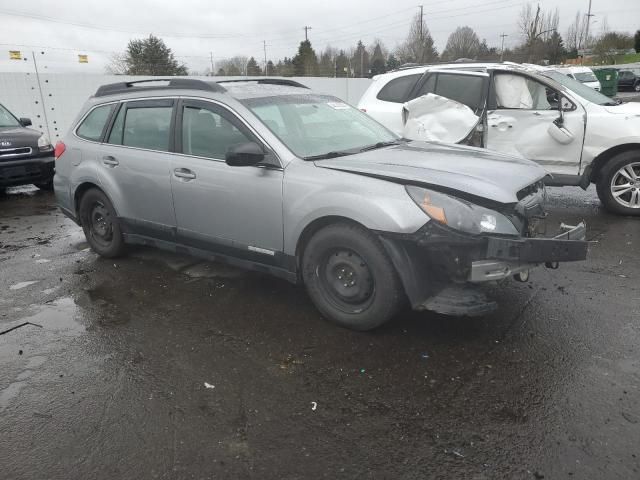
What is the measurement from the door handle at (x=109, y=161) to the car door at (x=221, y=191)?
92 centimetres

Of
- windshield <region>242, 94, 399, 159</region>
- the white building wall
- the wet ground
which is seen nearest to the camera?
the wet ground

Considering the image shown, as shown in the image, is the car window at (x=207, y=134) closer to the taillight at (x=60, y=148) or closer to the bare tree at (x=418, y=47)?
the taillight at (x=60, y=148)

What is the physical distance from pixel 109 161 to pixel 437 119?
4.32 meters

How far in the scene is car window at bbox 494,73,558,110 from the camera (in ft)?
22.4

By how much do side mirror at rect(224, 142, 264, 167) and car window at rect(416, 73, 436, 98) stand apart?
435cm

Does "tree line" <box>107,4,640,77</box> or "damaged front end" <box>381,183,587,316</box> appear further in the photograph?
"tree line" <box>107,4,640,77</box>

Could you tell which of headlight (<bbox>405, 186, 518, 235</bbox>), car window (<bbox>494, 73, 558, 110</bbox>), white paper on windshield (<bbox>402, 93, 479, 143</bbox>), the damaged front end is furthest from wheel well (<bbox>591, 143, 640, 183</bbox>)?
headlight (<bbox>405, 186, 518, 235</bbox>)

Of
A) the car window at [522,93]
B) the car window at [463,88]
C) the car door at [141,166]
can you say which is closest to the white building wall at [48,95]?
the car window at [463,88]

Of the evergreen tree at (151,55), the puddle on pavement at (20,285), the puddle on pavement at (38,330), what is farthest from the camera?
the evergreen tree at (151,55)

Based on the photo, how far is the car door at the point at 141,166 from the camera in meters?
4.75

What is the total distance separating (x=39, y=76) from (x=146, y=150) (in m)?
14.3

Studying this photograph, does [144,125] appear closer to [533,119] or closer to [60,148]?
[60,148]

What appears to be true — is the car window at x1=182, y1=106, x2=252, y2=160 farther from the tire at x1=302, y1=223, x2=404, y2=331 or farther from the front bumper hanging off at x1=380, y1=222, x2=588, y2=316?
the front bumper hanging off at x1=380, y1=222, x2=588, y2=316

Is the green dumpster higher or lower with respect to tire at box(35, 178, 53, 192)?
higher
